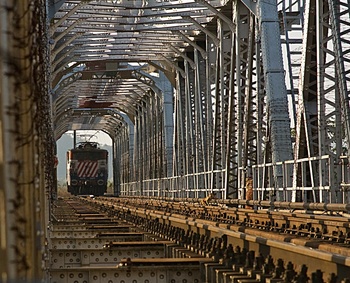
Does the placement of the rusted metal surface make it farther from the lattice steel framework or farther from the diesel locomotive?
the diesel locomotive

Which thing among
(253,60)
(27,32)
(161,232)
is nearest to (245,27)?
(253,60)

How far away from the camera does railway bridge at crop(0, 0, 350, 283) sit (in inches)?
183

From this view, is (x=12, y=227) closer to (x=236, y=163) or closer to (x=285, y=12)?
(x=285, y=12)

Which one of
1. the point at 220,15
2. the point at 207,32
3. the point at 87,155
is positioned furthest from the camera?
the point at 87,155

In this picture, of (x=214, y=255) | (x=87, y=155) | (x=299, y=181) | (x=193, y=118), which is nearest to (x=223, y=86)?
(x=193, y=118)

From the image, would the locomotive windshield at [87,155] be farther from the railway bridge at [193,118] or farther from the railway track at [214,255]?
the railway track at [214,255]

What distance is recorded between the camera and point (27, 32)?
4.84m

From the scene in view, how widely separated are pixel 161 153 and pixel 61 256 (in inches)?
2052

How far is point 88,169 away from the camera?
70750mm

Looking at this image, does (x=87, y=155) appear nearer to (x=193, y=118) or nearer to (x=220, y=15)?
(x=193, y=118)

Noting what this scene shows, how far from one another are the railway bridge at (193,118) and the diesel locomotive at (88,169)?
2963 mm

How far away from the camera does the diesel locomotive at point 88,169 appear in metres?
70.5

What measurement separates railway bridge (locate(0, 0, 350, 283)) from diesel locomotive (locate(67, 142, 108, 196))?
2.96 metres

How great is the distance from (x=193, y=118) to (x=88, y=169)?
21.8 m
